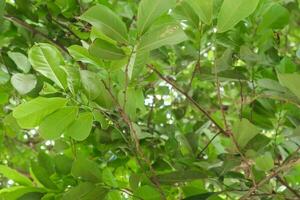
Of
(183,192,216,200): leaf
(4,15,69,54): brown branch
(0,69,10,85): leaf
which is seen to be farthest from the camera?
(4,15,69,54): brown branch

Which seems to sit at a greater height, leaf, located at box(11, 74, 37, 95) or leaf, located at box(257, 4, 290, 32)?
leaf, located at box(257, 4, 290, 32)

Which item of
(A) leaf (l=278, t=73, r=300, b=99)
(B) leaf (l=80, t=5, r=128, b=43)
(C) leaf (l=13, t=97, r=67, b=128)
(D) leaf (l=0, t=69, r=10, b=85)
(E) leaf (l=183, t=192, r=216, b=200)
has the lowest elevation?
(E) leaf (l=183, t=192, r=216, b=200)

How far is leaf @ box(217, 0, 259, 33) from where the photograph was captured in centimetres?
79

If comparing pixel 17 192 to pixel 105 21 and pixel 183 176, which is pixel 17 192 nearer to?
pixel 183 176

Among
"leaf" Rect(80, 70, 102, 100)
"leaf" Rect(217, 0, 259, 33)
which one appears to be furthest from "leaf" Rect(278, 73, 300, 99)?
"leaf" Rect(80, 70, 102, 100)

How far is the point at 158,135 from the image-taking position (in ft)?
4.44

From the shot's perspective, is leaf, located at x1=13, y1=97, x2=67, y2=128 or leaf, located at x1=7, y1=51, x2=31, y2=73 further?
leaf, located at x1=7, y1=51, x2=31, y2=73

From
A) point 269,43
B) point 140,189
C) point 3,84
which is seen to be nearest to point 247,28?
point 269,43

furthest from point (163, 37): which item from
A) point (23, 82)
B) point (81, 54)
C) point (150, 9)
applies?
point (23, 82)

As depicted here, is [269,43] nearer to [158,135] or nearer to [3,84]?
[158,135]

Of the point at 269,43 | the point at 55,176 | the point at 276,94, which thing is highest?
the point at 269,43

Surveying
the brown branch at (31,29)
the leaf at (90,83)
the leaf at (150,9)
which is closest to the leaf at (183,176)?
the leaf at (90,83)

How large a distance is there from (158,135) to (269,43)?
410 mm

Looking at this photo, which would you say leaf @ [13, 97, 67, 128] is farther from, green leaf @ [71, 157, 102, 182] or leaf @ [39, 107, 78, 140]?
green leaf @ [71, 157, 102, 182]
